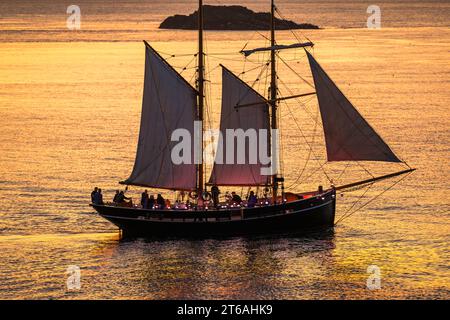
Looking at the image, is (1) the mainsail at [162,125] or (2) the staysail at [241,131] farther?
(2) the staysail at [241,131]

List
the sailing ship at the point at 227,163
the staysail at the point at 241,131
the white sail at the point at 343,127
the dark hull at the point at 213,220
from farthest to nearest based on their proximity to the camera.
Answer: the staysail at the point at 241,131 < the white sail at the point at 343,127 < the sailing ship at the point at 227,163 < the dark hull at the point at 213,220

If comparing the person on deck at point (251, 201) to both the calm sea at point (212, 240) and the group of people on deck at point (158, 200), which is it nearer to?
the group of people on deck at point (158, 200)

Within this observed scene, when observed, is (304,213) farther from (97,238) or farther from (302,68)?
(302,68)

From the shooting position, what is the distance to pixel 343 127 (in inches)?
2645

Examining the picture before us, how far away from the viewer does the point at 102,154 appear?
95.3 metres

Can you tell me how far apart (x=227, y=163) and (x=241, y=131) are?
7.19ft

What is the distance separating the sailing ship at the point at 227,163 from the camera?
66.2m

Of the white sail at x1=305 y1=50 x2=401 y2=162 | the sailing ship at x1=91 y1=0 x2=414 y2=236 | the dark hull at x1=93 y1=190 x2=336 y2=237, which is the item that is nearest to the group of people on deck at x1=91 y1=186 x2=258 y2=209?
the sailing ship at x1=91 y1=0 x2=414 y2=236

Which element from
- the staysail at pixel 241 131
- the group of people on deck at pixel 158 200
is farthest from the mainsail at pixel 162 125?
the staysail at pixel 241 131

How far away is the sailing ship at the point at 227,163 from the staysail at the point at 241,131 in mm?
62

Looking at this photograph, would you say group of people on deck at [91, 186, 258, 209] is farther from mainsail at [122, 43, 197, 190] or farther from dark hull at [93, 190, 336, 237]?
mainsail at [122, 43, 197, 190]

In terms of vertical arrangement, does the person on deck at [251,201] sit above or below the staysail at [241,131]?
below

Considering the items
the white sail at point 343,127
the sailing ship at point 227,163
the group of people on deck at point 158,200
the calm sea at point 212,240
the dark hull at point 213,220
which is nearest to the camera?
the calm sea at point 212,240
